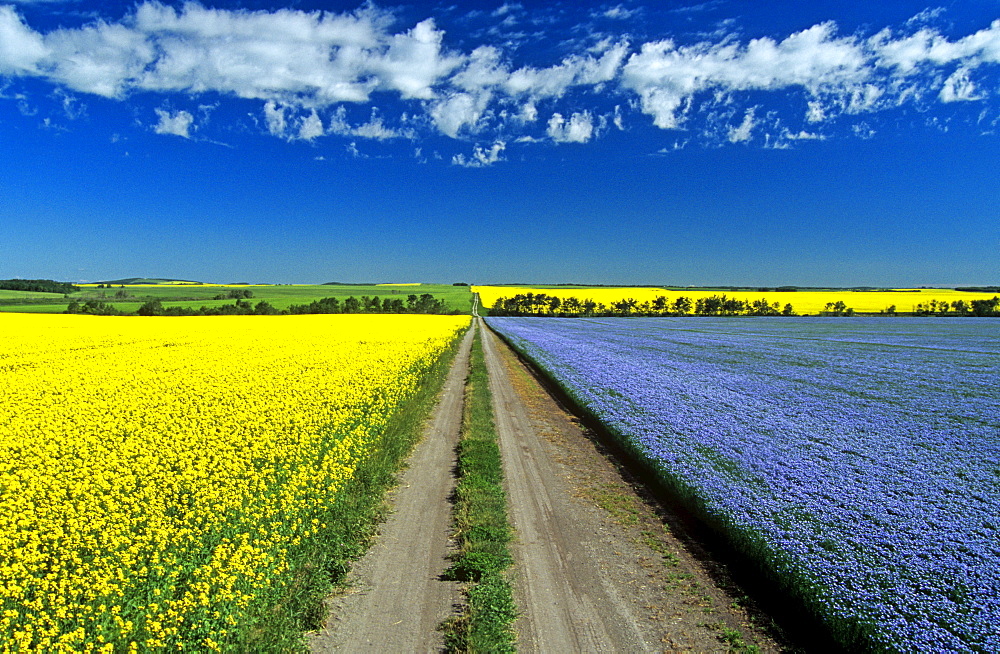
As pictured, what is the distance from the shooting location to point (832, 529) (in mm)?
7129

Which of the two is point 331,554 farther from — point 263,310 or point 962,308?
point 962,308

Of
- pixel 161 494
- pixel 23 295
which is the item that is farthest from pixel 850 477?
pixel 23 295

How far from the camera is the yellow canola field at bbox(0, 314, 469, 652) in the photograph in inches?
195

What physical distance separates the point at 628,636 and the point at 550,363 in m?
21.8

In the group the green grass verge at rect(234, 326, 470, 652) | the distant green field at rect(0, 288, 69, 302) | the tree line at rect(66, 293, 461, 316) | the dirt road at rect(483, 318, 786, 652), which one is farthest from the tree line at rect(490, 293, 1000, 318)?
the green grass verge at rect(234, 326, 470, 652)

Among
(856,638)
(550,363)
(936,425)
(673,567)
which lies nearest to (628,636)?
(673,567)

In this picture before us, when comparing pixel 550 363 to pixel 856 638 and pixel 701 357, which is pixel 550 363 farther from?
pixel 856 638

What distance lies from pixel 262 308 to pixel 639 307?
67.0 metres

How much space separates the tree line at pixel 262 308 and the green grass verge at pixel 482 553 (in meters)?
78.6

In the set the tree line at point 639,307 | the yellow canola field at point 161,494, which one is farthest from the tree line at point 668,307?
the yellow canola field at point 161,494

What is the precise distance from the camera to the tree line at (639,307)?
314 feet

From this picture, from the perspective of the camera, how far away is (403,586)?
601cm

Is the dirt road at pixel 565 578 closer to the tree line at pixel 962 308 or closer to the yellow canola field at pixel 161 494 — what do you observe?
the yellow canola field at pixel 161 494

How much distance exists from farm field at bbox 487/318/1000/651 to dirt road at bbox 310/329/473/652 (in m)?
3.93
